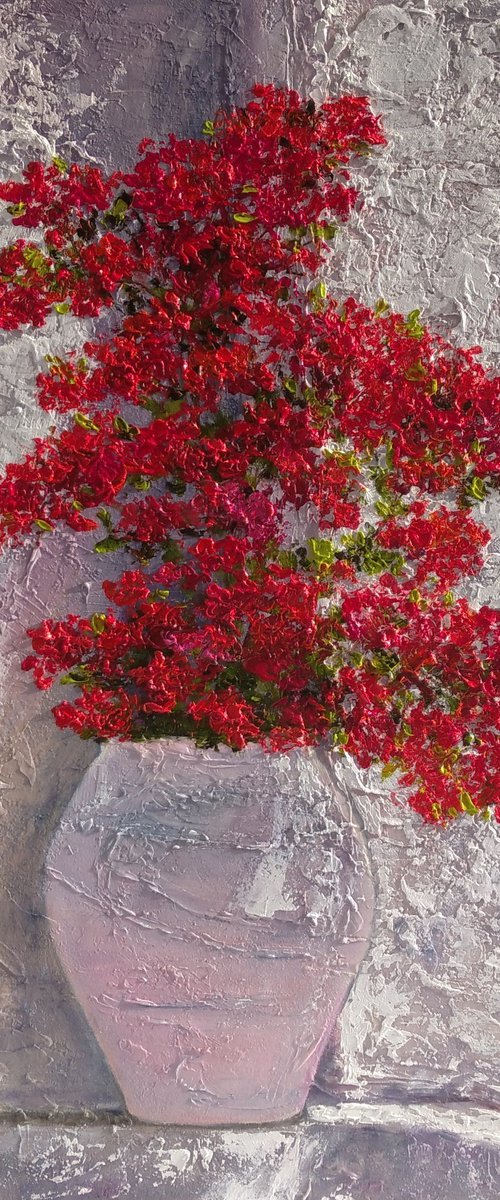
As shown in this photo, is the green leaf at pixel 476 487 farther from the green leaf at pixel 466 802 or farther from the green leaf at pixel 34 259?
the green leaf at pixel 34 259

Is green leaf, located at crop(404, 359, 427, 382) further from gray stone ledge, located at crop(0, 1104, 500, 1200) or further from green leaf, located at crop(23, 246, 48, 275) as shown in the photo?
gray stone ledge, located at crop(0, 1104, 500, 1200)

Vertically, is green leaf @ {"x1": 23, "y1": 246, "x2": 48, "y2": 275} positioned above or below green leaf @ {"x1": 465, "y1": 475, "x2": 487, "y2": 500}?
above

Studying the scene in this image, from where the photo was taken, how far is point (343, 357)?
120 centimetres

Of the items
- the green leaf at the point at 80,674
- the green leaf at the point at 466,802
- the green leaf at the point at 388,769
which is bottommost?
the green leaf at the point at 466,802

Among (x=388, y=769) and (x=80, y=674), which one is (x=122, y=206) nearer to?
(x=80, y=674)

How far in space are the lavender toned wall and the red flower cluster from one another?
4 cm

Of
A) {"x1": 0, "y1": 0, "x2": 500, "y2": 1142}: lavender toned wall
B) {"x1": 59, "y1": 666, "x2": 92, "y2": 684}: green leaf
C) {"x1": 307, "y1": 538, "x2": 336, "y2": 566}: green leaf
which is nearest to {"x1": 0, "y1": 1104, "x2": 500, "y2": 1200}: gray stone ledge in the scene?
{"x1": 0, "y1": 0, "x2": 500, "y2": 1142}: lavender toned wall

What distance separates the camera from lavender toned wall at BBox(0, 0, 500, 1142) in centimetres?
119


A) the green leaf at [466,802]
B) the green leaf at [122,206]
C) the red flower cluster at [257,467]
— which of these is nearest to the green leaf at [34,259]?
the red flower cluster at [257,467]

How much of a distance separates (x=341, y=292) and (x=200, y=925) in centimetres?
108

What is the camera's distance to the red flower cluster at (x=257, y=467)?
1189mm

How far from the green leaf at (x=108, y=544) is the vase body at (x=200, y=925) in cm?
33

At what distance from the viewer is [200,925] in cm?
123

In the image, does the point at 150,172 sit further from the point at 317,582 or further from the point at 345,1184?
the point at 345,1184
